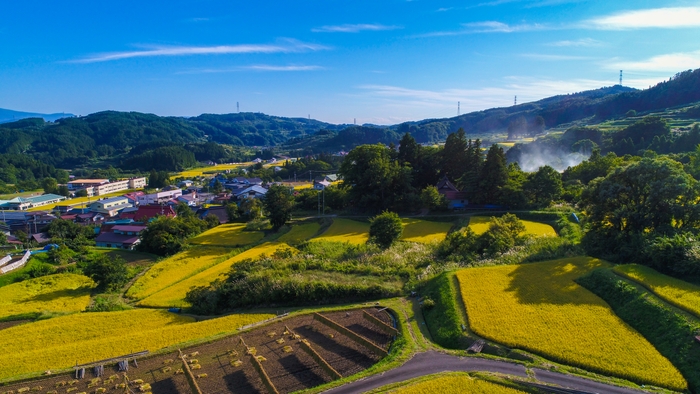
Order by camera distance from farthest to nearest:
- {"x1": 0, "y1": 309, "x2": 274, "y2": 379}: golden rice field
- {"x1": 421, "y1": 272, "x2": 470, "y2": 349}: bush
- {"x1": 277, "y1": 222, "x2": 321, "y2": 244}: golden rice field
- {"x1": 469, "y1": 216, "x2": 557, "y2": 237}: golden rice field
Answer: {"x1": 277, "y1": 222, "x2": 321, "y2": 244}: golden rice field < {"x1": 469, "y1": 216, "x2": 557, "y2": 237}: golden rice field < {"x1": 0, "y1": 309, "x2": 274, "y2": 379}: golden rice field < {"x1": 421, "y1": 272, "x2": 470, "y2": 349}: bush

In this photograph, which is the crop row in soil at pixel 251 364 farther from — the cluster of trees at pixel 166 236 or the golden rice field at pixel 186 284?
the cluster of trees at pixel 166 236

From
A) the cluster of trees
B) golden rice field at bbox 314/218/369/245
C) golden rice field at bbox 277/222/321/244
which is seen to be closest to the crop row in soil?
golden rice field at bbox 314/218/369/245

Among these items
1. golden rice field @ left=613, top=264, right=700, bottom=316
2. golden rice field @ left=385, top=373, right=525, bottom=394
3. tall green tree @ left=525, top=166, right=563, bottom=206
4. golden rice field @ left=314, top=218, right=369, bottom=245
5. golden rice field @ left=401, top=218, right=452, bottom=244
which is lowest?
golden rice field @ left=314, top=218, right=369, bottom=245

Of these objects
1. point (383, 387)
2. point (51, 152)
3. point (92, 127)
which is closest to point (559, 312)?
point (383, 387)

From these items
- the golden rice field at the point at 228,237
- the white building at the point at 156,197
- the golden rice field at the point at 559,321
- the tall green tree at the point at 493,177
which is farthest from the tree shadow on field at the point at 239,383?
the white building at the point at 156,197

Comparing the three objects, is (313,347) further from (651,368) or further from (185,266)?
(185,266)

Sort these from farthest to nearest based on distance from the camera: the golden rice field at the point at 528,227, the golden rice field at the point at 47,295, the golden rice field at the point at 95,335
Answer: the golden rice field at the point at 528,227 < the golden rice field at the point at 47,295 < the golden rice field at the point at 95,335

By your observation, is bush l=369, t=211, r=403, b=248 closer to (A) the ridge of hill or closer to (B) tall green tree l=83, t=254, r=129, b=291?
(B) tall green tree l=83, t=254, r=129, b=291
